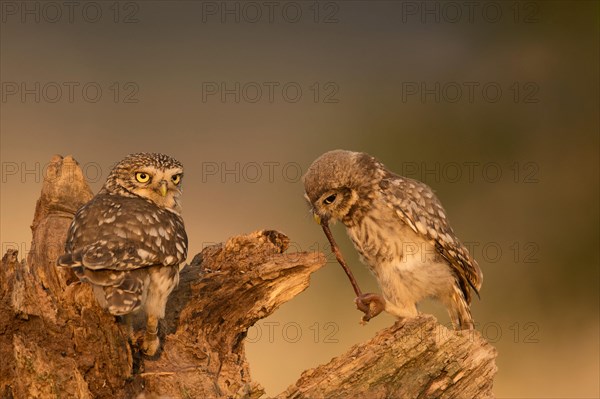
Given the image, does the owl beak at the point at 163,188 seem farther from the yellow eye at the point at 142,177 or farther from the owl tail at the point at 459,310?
the owl tail at the point at 459,310

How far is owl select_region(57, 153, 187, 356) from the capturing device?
3.78 m

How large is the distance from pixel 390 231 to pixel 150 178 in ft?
5.35

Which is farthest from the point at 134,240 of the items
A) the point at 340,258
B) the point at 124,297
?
the point at 340,258

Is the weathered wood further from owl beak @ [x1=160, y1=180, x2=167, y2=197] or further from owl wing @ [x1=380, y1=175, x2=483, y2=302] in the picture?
owl beak @ [x1=160, y1=180, x2=167, y2=197]

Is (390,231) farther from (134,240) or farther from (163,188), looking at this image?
(134,240)

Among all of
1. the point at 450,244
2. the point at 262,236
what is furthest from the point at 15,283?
the point at 450,244

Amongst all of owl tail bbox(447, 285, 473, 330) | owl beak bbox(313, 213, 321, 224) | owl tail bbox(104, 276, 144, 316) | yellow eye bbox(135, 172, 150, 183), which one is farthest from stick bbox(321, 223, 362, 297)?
owl tail bbox(104, 276, 144, 316)

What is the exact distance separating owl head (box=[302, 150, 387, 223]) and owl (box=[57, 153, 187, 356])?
0.93 metres

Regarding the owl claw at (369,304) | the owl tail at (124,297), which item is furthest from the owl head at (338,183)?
the owl tail at (124,297)

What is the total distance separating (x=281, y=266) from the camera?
14.0 feet

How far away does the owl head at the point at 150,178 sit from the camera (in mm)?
4520

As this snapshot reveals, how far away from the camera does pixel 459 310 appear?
5.31 m

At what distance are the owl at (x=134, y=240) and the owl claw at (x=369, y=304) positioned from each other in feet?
4.22

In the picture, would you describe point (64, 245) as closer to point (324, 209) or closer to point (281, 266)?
point (281, 266)
